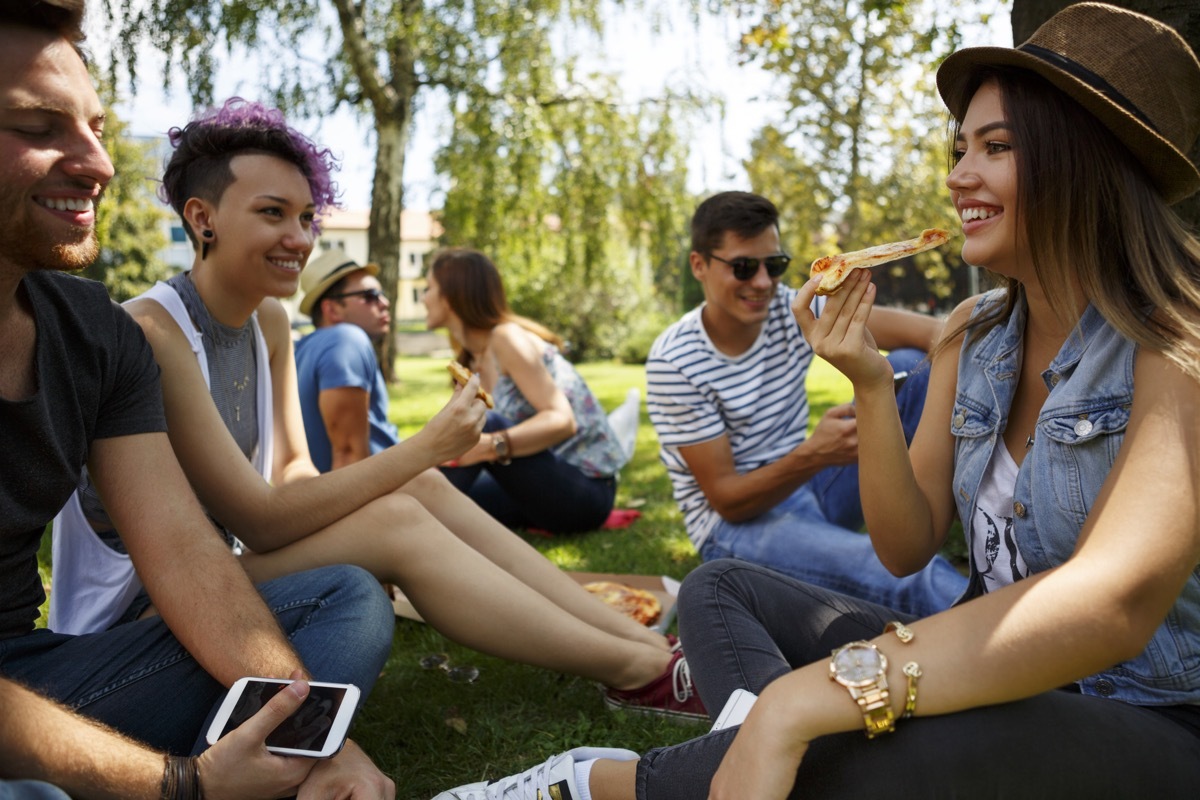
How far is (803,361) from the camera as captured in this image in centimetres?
430

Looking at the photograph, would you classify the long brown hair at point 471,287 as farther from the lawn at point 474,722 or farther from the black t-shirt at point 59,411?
the black t-shirt at point 59,411

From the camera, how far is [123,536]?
2.37m

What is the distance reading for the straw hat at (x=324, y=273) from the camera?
19.7 ft

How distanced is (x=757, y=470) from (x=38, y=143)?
8.68 ft

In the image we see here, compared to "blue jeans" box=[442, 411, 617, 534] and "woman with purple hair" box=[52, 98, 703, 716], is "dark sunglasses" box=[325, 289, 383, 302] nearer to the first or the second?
"blue jeans" box=[442, 411, 617, 534]

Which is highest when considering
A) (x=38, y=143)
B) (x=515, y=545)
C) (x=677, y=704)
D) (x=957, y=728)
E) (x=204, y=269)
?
(x=38, y=143)

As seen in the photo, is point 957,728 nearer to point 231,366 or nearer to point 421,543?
point 421,543

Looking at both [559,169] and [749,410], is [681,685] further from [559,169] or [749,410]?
[559,169]

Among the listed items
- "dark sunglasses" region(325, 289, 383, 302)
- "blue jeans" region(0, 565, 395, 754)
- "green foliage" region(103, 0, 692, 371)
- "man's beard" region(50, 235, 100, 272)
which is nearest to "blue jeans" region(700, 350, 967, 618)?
"blue jeans" region(0, 565, 395, 754)

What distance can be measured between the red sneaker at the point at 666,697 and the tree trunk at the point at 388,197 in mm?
10345

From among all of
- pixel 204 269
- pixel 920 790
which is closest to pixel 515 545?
pixel 204 269

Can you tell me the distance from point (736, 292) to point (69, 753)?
295 cm

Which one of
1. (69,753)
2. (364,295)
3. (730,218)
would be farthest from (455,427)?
(364,295)

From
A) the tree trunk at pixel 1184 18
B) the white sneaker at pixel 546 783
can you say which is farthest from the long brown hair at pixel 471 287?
the white sneaker at pixel 546 783
